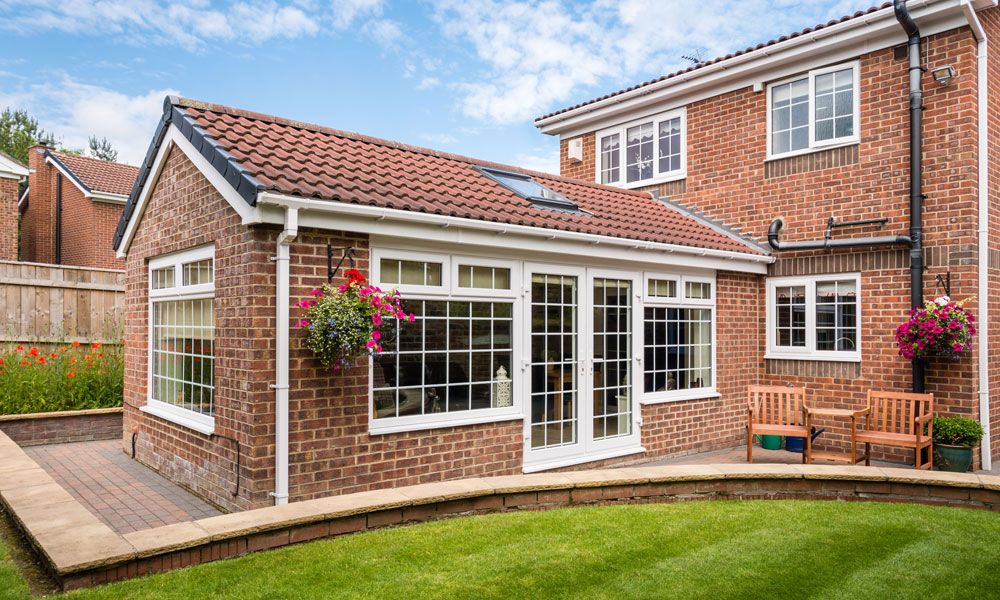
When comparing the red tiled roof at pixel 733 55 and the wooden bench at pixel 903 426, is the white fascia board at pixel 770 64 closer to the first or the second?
the red tiled roof at pixel 733 55

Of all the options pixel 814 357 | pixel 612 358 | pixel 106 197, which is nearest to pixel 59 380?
pixel 612 358

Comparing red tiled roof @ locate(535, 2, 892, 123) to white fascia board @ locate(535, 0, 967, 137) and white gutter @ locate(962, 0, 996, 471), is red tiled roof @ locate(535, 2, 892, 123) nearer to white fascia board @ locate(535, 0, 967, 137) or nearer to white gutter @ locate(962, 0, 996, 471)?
white fascia board @ locate(535, 0, 967, 137)

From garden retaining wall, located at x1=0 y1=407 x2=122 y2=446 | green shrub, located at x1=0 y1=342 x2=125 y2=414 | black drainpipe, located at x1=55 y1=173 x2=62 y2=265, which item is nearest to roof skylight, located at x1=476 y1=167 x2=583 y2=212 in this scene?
garden retaining wall, located at x1=0 y1=407 x2=122 y2=446

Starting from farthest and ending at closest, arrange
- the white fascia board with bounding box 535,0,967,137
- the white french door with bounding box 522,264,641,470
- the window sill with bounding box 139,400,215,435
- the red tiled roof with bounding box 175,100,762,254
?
the white fascia board with bounding box 535,0,967,137 < the white french door with bounding box 522,264,641,470 < the window sill with bounding box 139,400,215,435 < the red tiled roof with bounding box 175,100,762,254

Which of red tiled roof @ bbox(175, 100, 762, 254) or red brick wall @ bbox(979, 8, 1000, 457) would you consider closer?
red tiled roof @ bbox(175, 100, 762, 254)

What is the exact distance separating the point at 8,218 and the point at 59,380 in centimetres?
1461

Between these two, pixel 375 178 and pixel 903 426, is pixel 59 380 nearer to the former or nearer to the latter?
pixel 375 178

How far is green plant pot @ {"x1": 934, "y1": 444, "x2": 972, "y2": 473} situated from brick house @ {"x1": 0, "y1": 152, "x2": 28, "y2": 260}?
24087mm

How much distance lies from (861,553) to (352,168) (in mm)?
5850

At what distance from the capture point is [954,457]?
828 cm

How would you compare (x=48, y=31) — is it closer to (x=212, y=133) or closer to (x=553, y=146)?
(x=553, y=146)

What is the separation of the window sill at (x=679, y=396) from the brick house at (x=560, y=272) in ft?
0.13

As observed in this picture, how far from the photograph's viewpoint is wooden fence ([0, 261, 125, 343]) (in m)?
12.1

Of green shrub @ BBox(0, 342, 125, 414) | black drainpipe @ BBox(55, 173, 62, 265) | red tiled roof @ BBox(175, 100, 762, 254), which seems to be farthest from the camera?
black drainpipe @ BBox(55, 173, 62, 265)
